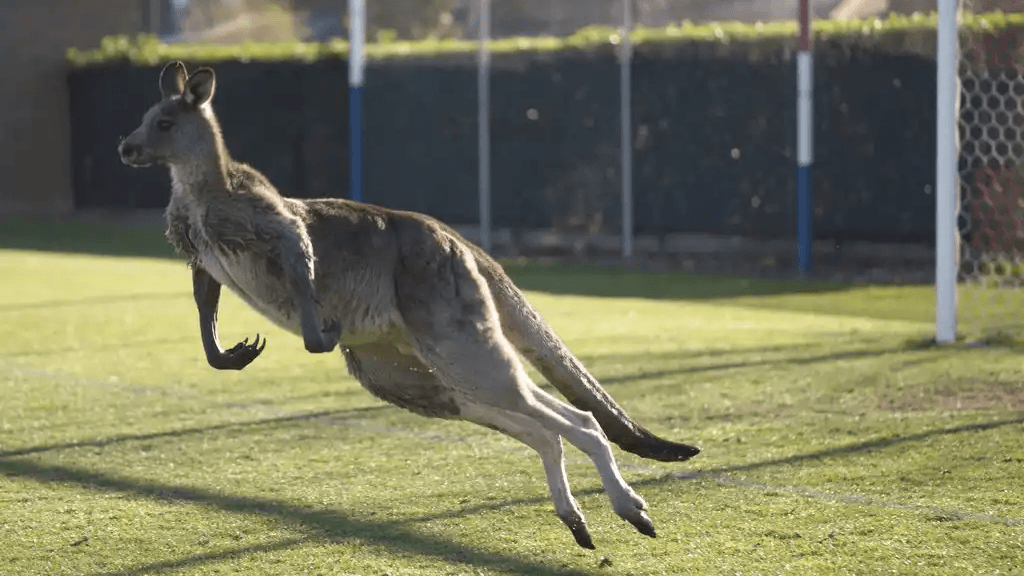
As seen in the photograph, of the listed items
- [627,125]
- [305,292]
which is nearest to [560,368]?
[305,292]

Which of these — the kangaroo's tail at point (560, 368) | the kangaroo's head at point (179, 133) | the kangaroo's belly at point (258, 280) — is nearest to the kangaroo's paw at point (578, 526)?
the kangaroo's tail at point (560, 368)

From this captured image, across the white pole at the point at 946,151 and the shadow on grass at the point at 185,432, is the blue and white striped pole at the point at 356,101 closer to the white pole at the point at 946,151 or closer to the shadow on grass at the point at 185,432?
the white pole at the point at 946,151

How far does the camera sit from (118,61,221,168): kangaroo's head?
4.77 m

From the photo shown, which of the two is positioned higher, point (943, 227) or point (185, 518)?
point (943, 227)

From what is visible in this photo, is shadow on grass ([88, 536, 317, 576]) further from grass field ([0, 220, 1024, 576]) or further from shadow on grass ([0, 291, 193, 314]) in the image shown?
shadow on grass ([0, 291, 193, 314])

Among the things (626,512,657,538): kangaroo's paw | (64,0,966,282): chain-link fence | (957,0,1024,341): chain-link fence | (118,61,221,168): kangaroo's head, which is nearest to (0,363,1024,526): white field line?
(626,512,657,538): kangaroo's paw

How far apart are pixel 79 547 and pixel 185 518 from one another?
517mm

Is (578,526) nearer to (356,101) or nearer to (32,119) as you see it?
(356,101)

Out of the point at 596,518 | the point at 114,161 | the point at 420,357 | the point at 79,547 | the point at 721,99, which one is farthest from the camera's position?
the point at 114,161

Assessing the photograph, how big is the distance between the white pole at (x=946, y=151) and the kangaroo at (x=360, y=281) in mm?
5256

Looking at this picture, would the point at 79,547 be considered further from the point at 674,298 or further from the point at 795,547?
the point at 674,298

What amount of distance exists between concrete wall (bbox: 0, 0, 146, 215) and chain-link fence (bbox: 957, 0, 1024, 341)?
13833 millimetres

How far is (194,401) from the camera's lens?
27.4ft

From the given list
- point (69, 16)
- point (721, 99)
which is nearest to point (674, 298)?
point (721, 99)
